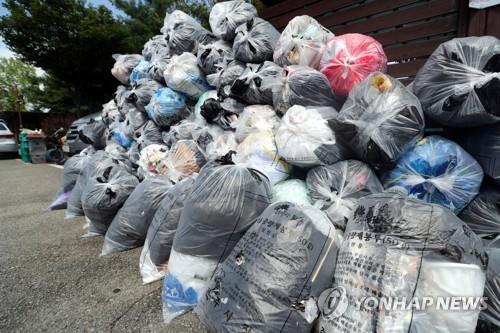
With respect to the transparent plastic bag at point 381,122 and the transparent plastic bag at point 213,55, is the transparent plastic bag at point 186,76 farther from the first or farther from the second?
the transparent plastic bag at point 381,122

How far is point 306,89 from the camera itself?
2051mm

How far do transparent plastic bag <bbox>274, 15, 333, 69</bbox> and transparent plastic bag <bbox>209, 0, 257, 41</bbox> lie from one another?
26.0 inches

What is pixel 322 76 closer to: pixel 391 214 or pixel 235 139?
pixel 235 139

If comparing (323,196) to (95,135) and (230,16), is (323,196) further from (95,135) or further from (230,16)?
(95,135)

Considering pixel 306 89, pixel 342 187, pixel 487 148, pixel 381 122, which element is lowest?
pixel 342 187

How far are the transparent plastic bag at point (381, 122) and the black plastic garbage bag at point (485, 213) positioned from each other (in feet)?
1.31

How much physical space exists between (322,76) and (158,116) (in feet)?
5.93

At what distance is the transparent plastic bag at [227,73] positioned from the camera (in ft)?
8.77

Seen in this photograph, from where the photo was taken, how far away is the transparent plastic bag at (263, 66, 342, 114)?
6.73 ft

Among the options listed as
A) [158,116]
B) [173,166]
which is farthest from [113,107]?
[173,166]

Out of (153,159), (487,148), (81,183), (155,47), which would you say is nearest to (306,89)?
Answer: (487,148)

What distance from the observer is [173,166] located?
2564mm

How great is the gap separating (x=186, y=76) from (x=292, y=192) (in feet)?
5.81

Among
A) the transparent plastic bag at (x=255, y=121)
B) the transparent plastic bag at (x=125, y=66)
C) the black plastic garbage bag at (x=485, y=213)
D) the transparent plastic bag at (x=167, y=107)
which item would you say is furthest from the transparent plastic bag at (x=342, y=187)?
the transparent plastic bag at (x=125, y=66)
